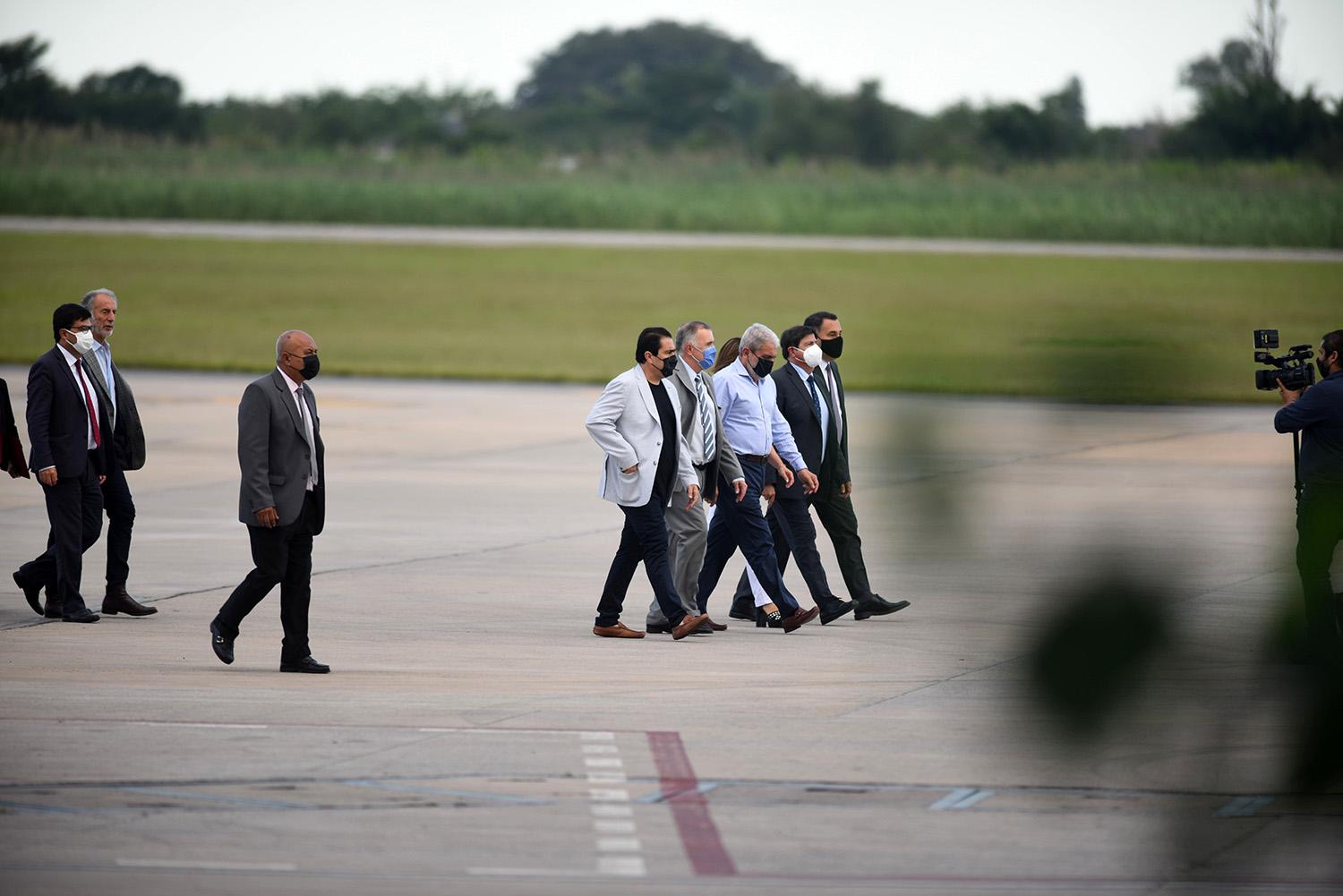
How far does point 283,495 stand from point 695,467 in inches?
110

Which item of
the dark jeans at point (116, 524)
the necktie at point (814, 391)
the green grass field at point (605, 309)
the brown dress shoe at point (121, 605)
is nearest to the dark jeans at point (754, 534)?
the necktie at point (814, 391)

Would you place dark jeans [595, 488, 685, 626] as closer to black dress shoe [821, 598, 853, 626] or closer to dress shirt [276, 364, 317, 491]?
black dress shoe [821, 598, 853, 626]

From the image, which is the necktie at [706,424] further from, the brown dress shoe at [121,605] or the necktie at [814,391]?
the brown dress shoe at [121,605]

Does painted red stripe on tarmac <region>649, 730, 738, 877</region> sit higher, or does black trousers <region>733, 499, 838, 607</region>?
black trousers <region>733, 499, 838, 607</region>

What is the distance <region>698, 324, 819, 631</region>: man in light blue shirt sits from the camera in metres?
11.2

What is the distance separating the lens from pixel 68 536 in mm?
10648

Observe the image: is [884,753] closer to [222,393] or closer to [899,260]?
[222,393]

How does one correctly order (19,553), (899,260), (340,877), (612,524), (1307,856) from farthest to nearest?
1. (899,260)
2. (612,524)
3. (19,553)
4. (340,877)
5. (1307,856)

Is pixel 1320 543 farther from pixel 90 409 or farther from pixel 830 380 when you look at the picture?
pixel 90 409

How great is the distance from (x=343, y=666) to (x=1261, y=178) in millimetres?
8197

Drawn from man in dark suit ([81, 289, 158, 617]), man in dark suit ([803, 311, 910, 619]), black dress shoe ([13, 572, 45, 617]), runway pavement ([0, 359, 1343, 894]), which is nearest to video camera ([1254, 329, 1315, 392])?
runway pavement ([0, 359, 1343, 894])

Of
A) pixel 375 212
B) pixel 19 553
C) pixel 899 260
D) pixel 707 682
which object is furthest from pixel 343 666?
pixel 375 212

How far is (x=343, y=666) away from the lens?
31.8ft

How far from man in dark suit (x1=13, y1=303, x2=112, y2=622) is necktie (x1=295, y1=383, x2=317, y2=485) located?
187 cm
